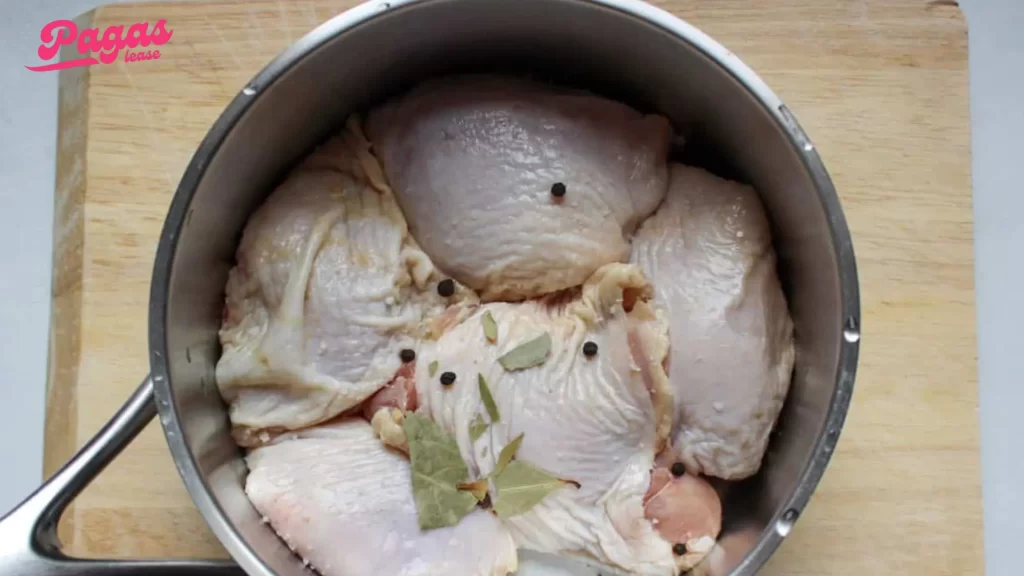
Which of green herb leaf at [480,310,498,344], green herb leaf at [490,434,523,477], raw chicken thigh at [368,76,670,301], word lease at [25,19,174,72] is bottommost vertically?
green herb leaf at [490,434,523,477]

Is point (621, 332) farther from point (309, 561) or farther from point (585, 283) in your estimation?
point (309, 561)

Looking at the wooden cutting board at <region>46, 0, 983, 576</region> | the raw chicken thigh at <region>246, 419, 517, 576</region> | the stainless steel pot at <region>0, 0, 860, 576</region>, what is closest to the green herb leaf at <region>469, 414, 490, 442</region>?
the raw chicken thigh at <region>246, 419, 517, 576</region>

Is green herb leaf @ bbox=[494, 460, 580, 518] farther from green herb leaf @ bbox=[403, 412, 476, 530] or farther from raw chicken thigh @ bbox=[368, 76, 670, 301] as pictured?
raw chicken thigh @ bbox=[368, 76, 670, 301]

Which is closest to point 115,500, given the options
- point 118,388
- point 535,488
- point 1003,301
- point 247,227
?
point 118,388

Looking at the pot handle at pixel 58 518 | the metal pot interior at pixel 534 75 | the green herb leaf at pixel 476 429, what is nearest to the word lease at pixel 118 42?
the metal pot interior at pixel 534 75

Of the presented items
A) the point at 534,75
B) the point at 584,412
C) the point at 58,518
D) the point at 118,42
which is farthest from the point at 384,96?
the point at 58,518
